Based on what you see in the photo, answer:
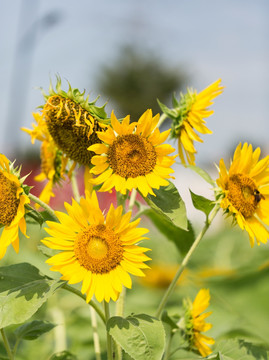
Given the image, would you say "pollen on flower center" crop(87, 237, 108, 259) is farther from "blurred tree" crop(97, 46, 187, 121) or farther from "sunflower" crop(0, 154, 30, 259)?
"blurred tree" crop(97, 46, 187, 121)

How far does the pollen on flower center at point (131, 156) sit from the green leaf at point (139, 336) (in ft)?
0.58

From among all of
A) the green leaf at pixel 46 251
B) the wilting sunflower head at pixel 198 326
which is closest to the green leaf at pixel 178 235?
the wilting sunflower head at pixel 198 326

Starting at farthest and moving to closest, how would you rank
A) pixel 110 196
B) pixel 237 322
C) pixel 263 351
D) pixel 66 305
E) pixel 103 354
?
pixel 110 196 < pixel 66 305 < pixel 237 322 < pixel 103 354 < pixel 263 351

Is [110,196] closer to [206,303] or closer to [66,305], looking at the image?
[66,305]

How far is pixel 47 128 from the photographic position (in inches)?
32.9

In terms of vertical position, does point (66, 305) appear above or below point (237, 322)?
below

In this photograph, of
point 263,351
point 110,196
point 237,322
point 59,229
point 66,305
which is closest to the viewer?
point 59,229

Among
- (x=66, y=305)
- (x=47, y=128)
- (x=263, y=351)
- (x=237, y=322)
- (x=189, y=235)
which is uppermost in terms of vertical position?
(x=47, y=128)

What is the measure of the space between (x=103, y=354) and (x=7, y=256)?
2.35 feet

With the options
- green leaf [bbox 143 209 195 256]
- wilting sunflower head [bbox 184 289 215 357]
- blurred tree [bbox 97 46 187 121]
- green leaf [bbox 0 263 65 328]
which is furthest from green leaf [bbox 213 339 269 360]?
blurred tree [bbox 97 46 187 121]

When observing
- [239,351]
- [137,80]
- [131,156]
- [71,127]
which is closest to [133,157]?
[131,156]

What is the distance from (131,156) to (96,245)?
0.39 feet

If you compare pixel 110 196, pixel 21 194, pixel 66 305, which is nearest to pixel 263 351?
pixel 21 194

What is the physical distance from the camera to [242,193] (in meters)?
0.76
